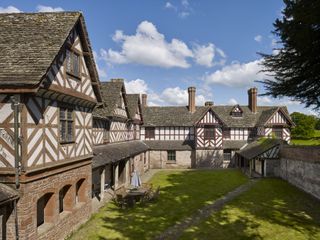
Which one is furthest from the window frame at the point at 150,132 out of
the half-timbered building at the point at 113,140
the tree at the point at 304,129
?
the tree at the point at 304,129

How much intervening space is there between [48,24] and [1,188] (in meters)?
6.81

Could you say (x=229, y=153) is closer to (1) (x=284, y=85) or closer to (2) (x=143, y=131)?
(2) (x=143, y=131)

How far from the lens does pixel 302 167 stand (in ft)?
73.8

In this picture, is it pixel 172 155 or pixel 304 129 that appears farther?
pixel 304 129

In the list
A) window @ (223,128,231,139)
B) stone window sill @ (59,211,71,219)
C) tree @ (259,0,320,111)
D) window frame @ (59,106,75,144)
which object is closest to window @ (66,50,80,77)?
window frame @ (59,106,75,144)

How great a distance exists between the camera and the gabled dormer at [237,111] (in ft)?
126

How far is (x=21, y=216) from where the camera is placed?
9.47 metres

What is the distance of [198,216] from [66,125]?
8779 mm

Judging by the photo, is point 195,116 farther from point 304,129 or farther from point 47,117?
point 304,129

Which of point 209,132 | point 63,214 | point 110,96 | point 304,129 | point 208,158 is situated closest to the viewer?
point 63,214

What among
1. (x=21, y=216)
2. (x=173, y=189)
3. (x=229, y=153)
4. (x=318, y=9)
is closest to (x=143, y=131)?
(x=229, y=153)

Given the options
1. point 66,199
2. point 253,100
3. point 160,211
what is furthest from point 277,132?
point 66,199

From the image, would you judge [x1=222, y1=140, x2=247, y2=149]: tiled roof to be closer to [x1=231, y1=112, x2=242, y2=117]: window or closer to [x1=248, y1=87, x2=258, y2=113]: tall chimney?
[x1=231, y1=112, x2=242, y2=117]: window

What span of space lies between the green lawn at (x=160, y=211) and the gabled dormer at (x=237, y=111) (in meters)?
12.0
